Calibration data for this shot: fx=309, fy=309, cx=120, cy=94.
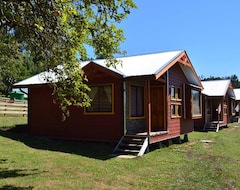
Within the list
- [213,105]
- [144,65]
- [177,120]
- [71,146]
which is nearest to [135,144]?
[71,146]

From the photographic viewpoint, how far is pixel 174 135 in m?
14.9

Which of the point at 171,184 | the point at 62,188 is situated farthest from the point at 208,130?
the point at 62,188

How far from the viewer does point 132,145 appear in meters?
11.7

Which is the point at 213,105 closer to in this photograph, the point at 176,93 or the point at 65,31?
the point at 176,93

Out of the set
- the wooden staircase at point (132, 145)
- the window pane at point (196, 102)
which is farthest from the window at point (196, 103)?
the wooden staircase at point (132, 145)

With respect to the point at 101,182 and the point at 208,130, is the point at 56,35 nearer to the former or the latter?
the point at 101,182

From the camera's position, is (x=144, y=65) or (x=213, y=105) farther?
(x=213, y=105)

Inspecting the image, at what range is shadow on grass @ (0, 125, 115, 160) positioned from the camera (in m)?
11.3

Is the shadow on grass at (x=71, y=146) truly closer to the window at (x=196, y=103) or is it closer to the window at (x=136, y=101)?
the window at (x=136, y=101)

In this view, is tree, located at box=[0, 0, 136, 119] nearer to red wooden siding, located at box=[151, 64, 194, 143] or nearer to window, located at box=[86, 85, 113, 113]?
window, located at box=[86, 85, 113, 113]

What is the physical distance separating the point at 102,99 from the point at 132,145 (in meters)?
2.47

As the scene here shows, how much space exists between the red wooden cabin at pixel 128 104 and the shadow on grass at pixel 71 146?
302mm

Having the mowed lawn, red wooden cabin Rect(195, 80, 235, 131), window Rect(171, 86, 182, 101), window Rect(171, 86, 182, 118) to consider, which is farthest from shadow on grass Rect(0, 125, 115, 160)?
red wooden cabin Rect(195, 80, 235, 131)

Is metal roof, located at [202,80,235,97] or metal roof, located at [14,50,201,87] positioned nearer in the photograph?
metal roof, located at [14,50,201,87]
